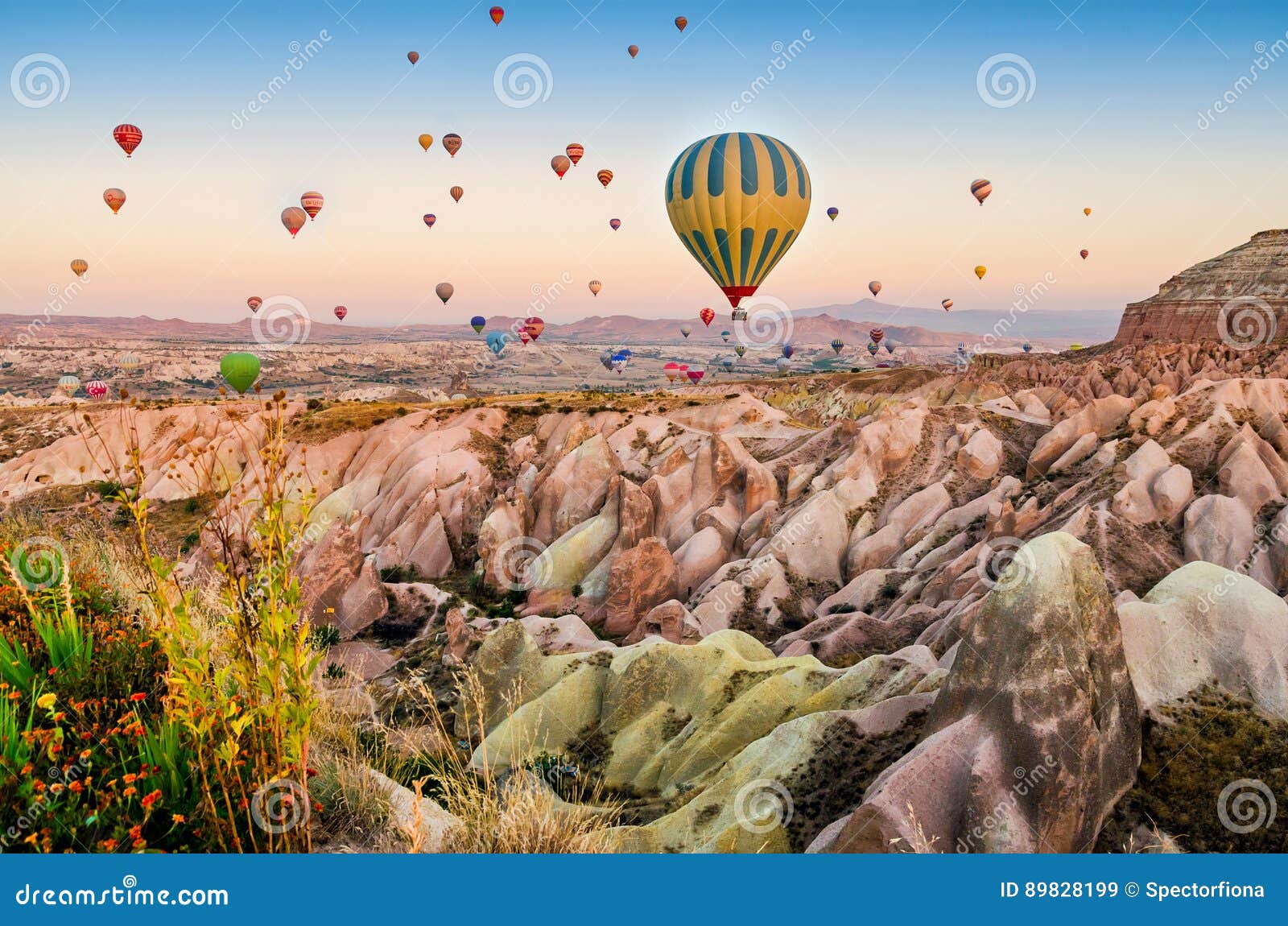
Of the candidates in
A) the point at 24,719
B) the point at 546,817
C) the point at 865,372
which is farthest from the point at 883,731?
the point at 865,372

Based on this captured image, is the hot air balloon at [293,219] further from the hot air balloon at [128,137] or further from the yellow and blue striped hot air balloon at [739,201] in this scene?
the yellow and blue striped hot air balloon at [739,201]

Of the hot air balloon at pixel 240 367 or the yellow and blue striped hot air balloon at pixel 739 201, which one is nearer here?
the yellow and blue striped hot air balloon at pixel 739 201

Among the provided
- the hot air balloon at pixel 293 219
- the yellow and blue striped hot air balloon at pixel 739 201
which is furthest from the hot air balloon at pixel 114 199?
the yellow and blue striped hot air balloon at pixel 739 201

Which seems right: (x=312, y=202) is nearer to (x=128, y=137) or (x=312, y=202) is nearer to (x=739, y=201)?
(x=128, y=137)

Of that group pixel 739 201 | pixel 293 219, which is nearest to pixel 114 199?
pixel 293 219

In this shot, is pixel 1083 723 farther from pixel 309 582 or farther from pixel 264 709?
pixel 309 582

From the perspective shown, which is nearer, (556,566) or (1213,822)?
(1213,822)
